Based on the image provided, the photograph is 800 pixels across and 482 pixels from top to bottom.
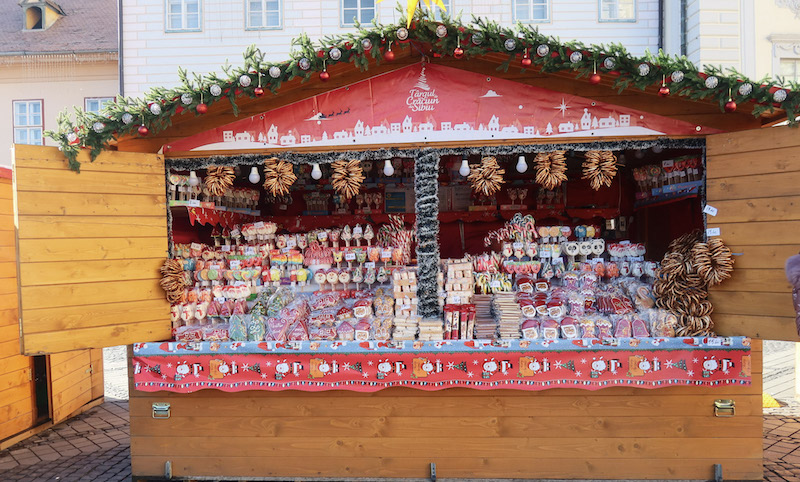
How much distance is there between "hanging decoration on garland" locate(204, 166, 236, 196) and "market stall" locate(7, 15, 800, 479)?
34cm

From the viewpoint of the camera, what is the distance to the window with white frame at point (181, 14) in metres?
9.96

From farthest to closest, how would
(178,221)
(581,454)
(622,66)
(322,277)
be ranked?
(178,221), (322,277), (581,454), (622,66)

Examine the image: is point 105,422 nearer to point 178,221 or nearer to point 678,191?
point 178,221

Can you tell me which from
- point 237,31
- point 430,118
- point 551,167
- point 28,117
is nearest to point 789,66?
point 551,167

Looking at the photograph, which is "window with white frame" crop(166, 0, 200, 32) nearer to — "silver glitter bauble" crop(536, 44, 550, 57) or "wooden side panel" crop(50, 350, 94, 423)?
"wooden side panel" crop(50, 350, 94, 423)

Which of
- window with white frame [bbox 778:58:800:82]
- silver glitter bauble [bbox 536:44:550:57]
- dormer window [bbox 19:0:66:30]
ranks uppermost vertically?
dormer window [bbox 19:0:66:30]

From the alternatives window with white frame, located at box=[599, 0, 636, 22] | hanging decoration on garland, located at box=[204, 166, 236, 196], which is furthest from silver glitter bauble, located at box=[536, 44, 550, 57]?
window with white frame, located at box=[599, 0, 636, 22]

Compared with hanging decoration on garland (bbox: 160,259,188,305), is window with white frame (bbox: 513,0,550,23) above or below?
above

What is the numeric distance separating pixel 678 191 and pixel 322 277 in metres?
3.63

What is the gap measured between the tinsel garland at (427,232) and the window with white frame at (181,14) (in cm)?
783

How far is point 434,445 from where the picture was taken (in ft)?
14.2

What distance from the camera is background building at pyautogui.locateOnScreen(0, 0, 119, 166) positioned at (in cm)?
1263

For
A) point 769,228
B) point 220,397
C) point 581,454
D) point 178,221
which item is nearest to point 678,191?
point 769,228

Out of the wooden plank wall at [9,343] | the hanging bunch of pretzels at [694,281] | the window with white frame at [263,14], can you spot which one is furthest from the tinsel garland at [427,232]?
Result: the window with white frame at [263,14]
